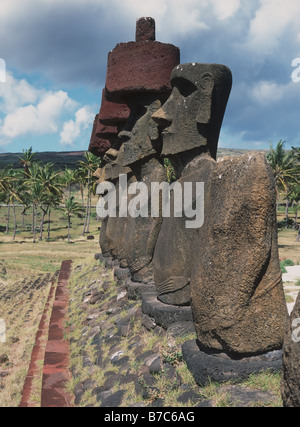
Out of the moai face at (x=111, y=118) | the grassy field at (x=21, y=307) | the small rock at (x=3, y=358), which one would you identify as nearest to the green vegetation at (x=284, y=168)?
the grassy field at (x=21, y=307)

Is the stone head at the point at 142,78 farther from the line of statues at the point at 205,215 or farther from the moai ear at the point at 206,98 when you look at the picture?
the moai ear at the point at 206,98

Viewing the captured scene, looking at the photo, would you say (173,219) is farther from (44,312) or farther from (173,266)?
(44,312)

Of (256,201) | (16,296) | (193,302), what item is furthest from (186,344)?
(16,296)

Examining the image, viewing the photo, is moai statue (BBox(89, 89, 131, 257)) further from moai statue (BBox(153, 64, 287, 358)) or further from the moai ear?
moai statue (BBox(153, 64, 287, 358))

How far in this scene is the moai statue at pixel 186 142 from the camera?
5.04 metres

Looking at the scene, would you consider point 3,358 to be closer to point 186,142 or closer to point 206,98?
point 186,142

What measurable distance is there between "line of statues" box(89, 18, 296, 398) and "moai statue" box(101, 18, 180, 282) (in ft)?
0.05

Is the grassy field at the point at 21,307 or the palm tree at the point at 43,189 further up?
the palm tree at the point at 43,189

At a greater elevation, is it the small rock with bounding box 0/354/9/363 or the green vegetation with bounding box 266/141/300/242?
the green vegetation with bounding box 266/141/300/242

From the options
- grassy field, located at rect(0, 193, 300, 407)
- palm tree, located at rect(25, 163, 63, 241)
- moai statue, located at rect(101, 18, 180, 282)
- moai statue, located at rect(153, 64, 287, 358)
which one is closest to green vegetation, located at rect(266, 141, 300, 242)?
grassy field, located at rect(0, 193, 300, 407)

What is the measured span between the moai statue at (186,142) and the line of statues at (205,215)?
0.01 m

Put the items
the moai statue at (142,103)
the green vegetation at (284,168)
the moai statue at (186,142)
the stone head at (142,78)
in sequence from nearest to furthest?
the moai statue at (186,142) → the moai statue at (142,103) → the stone head at (142,78) → the green vegetation at (284,168)

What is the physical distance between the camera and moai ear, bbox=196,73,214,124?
507 cm

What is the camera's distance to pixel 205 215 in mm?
3861
